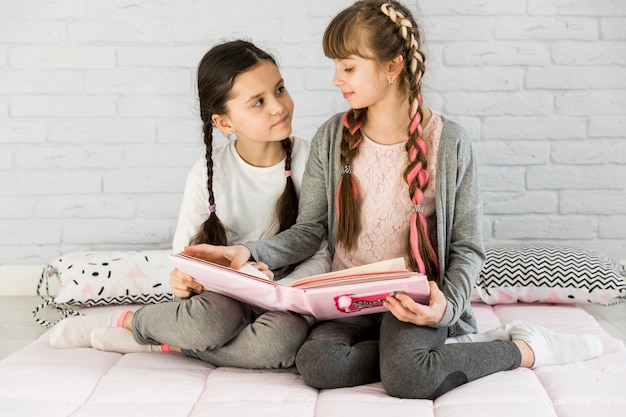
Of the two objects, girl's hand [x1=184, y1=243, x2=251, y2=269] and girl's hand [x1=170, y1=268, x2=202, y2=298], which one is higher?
girl's hand [x1=184, y1=243, x2=251, y2=269]

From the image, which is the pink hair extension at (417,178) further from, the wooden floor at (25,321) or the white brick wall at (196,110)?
the white brick wall at (196,110)

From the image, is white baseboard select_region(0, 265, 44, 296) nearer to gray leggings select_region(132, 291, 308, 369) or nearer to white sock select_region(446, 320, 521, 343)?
gray leggings select_region(132, 291, 308, 369)

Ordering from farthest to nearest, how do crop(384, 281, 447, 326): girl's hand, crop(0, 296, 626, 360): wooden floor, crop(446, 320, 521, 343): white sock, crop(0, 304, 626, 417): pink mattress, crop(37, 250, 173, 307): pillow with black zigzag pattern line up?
1. crop(37, 250, 173, 307): pillow with black zigzag pattern
2. crop(0, 296, 626, 360): wooden floor
3. crop(446, 320, 521, 343): white sock
4. crop(384, 281, 447, 326): girl's hand
5. crop(0, 304, 626, 417): pink mattress

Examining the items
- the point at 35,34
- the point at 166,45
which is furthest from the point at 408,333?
the point at 35,34

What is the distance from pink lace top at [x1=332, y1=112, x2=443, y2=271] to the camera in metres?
1.82

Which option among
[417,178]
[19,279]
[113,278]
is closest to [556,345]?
[417,178]

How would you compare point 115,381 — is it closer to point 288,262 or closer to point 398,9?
point 288,262

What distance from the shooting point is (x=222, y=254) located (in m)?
1.76

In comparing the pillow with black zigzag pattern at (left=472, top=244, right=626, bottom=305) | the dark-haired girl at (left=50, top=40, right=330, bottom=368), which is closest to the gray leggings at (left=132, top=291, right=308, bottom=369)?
the dark-haired girl at (left=50, top=40, right=330, bottom=368)

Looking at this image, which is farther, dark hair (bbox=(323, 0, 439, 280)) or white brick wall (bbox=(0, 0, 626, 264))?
white brick wall (bbox=(0, 0, 626, 264))

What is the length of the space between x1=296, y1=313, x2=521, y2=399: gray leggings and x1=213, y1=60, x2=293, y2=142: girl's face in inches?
19.7

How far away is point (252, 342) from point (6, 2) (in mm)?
1516

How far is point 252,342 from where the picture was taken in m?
1.68

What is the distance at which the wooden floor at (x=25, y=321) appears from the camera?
2.18 meters
